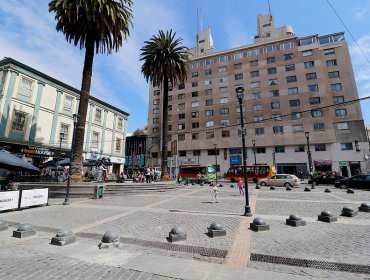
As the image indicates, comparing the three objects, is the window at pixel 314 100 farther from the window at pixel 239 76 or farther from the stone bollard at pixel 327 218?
the stone bollard at pixel 327 218

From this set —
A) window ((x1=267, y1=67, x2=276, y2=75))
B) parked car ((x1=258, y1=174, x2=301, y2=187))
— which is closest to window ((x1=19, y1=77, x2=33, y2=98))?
parked car ((x1=258, y1=174, x2=301, y2=187))

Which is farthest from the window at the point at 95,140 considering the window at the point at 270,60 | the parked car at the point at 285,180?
the window at the point at 270,60

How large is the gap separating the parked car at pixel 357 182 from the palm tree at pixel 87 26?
86.6 ft

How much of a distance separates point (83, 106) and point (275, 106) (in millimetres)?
41611

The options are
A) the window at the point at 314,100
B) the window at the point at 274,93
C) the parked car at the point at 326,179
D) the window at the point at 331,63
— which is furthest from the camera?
the window at the point at 274,93

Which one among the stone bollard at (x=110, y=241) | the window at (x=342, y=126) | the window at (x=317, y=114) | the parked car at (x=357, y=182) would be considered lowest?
the stone bollard at (x=110, y=241)

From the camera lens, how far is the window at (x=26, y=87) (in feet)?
81.8

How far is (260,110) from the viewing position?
4812cm

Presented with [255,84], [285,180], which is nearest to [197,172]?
[285,180]

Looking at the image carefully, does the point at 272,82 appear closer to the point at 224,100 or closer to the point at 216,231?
the point at 224,100

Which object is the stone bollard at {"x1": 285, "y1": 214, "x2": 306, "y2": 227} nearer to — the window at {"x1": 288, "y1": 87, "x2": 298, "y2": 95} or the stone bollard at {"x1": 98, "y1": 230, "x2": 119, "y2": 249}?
the stone bollard at {"x1": 98, "y1": 230, "x2": 119, "y2": 249}

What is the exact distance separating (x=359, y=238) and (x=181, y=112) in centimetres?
5182

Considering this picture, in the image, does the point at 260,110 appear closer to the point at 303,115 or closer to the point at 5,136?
the point at 303,115

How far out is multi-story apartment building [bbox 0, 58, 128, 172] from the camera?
23.5 m
